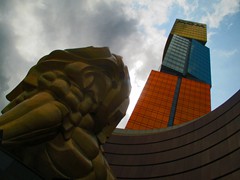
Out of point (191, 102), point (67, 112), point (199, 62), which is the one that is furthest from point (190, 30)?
point (67, 112)

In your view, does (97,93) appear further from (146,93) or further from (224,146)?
(146,93)

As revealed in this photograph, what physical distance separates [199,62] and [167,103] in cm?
3480

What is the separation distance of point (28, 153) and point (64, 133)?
4.12 ft

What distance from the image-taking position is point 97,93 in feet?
30.7

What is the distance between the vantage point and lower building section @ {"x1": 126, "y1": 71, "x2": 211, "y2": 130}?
168 ft

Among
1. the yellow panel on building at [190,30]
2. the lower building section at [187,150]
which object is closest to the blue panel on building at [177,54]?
Result: the yellow panel on building at [190,30]

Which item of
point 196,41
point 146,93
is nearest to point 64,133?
point 146,93

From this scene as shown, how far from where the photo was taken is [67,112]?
8.31 metres

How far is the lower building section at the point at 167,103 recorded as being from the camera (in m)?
51.3

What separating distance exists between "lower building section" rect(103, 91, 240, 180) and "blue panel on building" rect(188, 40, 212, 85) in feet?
189

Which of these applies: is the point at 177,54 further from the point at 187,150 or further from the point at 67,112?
the point at 67,112

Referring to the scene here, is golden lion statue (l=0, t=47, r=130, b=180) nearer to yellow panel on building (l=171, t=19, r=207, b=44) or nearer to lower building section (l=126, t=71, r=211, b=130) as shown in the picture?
lower building section (l=126, t=71, r=211, b=130)

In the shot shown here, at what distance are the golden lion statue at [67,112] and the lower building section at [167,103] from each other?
40178mm

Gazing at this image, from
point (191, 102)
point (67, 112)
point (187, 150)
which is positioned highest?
point (191, 102)
